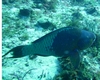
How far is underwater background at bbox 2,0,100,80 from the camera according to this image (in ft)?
15.9

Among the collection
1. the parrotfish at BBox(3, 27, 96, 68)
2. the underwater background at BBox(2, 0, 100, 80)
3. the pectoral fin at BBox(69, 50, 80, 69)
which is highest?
the parrotfish at BBox(3, 27, 96, 68)

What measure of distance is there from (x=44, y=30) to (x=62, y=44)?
4.57 m

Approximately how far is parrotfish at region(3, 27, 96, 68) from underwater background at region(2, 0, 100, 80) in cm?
207

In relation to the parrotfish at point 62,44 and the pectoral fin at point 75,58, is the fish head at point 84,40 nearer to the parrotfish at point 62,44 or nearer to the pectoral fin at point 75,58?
the parrotfish at point 62,44

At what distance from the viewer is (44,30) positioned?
23.7 ft

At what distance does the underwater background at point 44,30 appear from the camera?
4840mm

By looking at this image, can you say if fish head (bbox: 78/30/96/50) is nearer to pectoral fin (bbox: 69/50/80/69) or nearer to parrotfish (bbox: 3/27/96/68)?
parrotfish (bbox: 3/27/96/68)

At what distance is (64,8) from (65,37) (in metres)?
7.09

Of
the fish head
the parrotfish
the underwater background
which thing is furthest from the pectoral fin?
the underwater background

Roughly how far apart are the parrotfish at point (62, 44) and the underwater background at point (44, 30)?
2.07 metres

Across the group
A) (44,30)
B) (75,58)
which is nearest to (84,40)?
(75,58)

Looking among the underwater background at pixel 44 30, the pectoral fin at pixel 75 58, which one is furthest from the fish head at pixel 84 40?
the underwater background at pixel 44 30

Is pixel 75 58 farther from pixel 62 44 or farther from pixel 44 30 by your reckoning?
pixel 44 30

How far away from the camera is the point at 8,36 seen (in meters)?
6.52
